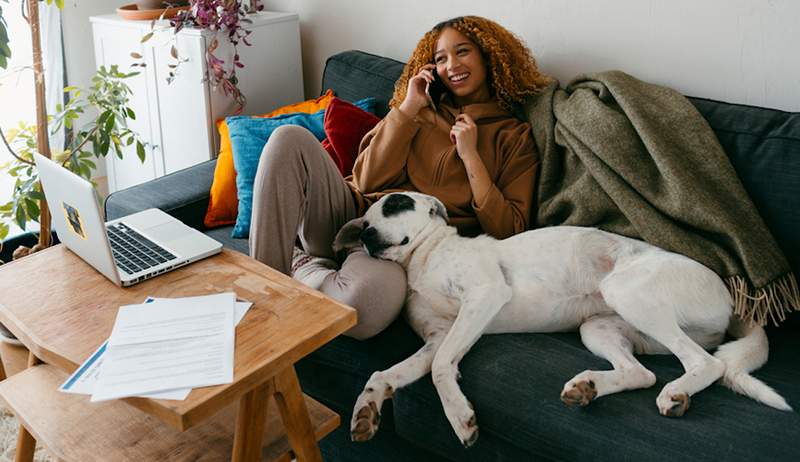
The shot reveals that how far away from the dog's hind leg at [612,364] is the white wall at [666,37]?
2.62 ft

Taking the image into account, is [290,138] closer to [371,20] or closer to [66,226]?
[66,226]

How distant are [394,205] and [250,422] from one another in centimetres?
72

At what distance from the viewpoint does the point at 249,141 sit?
2.40 meters

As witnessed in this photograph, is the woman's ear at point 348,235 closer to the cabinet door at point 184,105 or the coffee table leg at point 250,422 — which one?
the coffee table leg at point 250,422

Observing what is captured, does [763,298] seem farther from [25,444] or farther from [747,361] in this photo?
[25,444]

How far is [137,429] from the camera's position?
1.51 metres

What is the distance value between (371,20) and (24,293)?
1745 millimetres

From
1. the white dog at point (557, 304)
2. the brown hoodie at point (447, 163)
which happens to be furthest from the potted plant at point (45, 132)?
the white dog at point (557, 304)

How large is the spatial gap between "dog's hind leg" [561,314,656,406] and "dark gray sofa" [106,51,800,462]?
23 millimetres

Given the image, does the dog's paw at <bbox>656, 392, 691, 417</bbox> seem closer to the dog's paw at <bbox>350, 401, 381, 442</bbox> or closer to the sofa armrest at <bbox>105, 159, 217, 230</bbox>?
the dog's paw at <bbox>350, 401, 381, 442</bbox>

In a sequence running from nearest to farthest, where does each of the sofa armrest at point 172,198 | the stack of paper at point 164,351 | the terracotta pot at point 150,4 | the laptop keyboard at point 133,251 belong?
the stack of paper at point 164,351 → the laptop keyboard at point 133,251 → the sofa armrest at point 172,198 → the terracotta pot at point 150,4

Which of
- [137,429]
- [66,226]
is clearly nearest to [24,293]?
[66,226]

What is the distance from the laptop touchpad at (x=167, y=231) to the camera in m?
1.74

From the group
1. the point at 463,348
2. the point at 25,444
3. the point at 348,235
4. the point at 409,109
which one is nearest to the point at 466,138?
the point at 409,109
